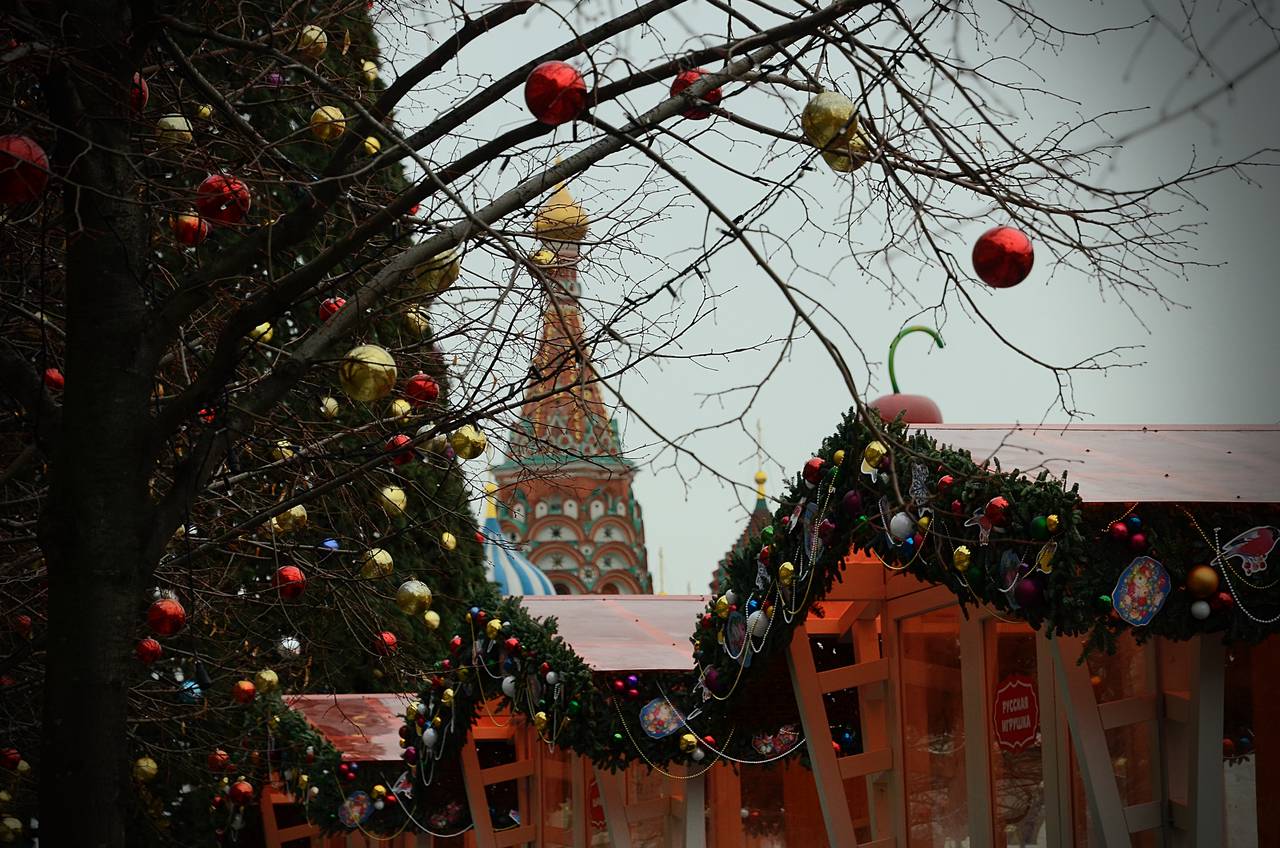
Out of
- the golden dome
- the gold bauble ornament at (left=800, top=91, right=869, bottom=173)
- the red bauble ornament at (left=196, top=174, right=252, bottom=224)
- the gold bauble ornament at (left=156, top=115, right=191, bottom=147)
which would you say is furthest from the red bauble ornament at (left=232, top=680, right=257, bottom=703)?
the gold bauble ornament at (left=800, top=91, right=869, bottom=173)

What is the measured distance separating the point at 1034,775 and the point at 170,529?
4695 mm

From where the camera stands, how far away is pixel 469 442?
6.59 metres

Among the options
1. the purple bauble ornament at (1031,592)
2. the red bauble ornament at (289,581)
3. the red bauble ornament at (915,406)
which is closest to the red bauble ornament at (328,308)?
the red bauble ornament at (289,581)

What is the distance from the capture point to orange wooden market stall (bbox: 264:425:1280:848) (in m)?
6.51

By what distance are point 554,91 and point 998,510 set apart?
2.74 m

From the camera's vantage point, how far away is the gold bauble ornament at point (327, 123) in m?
6.16

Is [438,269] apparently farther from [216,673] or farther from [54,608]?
[216,673]

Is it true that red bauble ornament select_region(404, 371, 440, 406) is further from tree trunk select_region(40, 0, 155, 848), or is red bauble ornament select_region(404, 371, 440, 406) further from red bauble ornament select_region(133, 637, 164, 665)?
red bauble ornament select_region(133, 637, 164, 665)

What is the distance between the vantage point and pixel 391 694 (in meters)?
15.9

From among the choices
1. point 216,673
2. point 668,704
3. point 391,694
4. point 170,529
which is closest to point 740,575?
point 668,704

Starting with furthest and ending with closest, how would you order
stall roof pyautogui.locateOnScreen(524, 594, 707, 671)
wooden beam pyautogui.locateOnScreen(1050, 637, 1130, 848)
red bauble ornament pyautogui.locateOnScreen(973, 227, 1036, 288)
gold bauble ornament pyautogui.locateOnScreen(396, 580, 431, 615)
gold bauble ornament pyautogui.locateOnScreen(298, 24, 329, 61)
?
stall roof pyautogui.locateOnScreen(524, 594, 707, 671)
gold bauble ornament pyautogui.locateOnScreen(396, 580, 431, 615)
wooden beam pyautogui.locateOnScreen(1050, 637, 1130, 848)
gold bauble ornament pyautogui.locateOnScreen(298, 24, 329, 61)
red bauble ornament pyautogui.locateOnScreen(973, 227, 1036, 288)

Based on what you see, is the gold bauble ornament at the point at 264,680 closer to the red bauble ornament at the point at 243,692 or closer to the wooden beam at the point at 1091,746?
the red bauble ornament at the point at 243,692

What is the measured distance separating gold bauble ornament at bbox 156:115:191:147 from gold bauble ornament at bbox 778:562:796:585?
3716mm

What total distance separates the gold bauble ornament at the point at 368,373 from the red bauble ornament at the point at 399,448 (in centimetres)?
128
